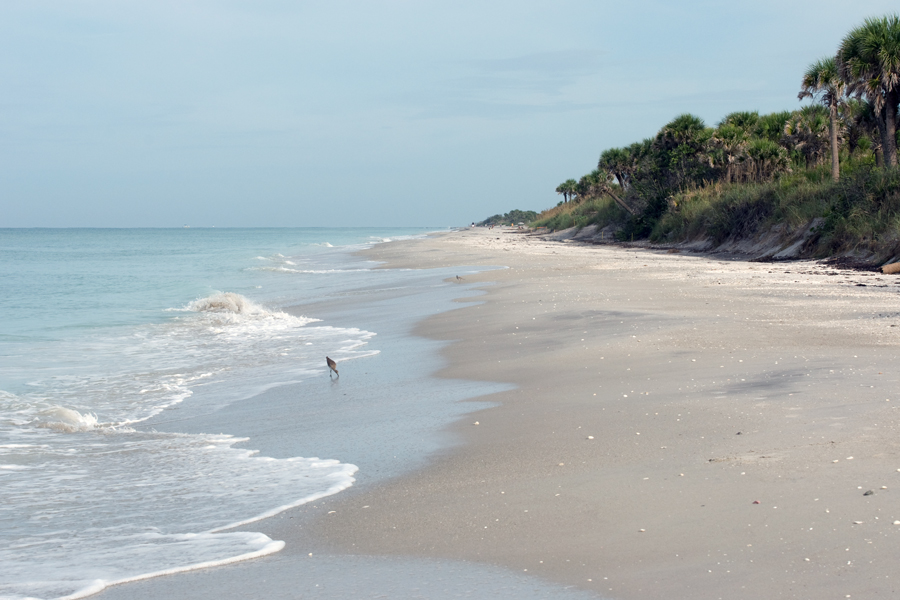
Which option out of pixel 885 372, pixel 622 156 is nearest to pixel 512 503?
pixel 885 372

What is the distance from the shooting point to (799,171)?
33.2 metres

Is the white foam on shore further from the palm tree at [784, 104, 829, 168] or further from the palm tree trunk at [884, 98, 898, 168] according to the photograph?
the palm tree at [784, 104, 829, 168]

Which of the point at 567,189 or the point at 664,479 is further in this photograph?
the point at 567,189

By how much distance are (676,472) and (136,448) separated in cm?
439

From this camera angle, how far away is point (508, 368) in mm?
8484

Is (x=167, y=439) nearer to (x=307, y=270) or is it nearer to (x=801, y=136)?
(x=307, y=270)

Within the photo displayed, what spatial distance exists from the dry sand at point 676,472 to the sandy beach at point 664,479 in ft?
0.04

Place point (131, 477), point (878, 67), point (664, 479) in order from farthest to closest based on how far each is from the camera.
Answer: point (878, 67)
point (131, 477)
point (664, 479)

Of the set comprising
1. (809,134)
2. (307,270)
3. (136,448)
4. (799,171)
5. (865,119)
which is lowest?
(136,448)

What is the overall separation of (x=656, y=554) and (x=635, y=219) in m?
42.7

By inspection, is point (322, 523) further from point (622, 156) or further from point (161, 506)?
point (622, 156)

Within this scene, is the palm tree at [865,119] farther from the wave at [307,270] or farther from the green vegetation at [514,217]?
the green vegetation at [514,217]

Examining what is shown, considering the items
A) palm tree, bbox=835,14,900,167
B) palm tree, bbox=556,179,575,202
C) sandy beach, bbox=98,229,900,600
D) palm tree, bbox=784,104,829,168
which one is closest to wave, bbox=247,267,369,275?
palm tree, bbox=835,14,900,167

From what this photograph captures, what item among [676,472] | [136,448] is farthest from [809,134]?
[136,448]
